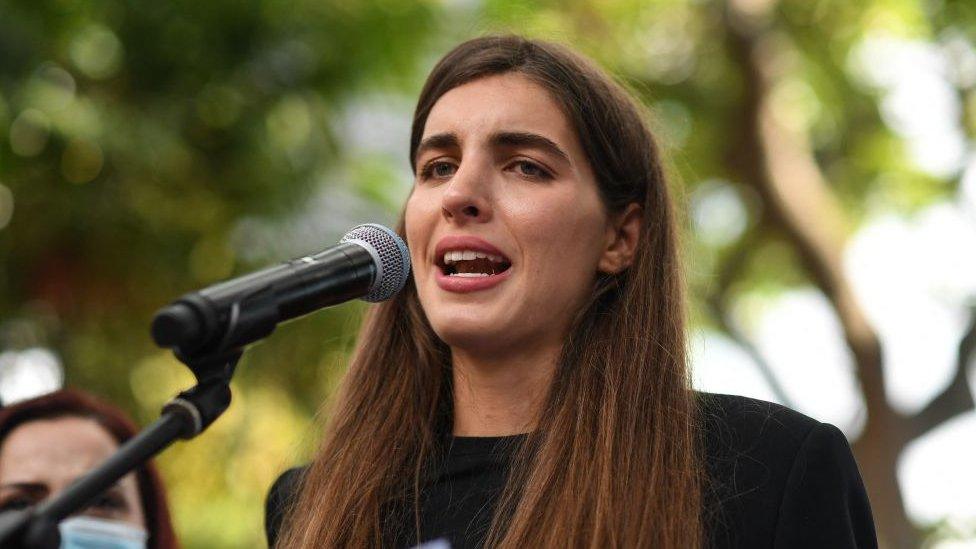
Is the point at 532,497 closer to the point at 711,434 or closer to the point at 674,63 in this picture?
the point at 711,434

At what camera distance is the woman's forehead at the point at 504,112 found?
3271mm

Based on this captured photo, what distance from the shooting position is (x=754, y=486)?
2.90 meters

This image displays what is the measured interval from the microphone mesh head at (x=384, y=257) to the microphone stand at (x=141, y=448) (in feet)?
1.29

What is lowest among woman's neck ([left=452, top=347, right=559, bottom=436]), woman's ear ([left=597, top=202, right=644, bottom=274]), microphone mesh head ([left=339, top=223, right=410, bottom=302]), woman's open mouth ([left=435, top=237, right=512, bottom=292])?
woman's neck ([left=452, top=347, right=559, bottom=436])

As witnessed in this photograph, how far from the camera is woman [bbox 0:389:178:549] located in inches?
162

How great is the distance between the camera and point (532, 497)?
295cm

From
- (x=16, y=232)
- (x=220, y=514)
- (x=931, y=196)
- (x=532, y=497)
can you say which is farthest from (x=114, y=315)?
(x=931, y=196)

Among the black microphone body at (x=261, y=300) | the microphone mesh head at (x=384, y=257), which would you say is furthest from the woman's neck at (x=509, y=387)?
the black microphone body at (x=261, y=300)

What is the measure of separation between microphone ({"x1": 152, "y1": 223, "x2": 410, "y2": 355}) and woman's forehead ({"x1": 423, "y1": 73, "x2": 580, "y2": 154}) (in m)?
0.59

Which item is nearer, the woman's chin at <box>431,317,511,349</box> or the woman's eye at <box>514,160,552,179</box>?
the woman's chin at <box>431,317,511,349</box>

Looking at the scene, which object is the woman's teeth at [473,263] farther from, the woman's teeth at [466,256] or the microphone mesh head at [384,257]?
the microphone mesh head at [384,257]

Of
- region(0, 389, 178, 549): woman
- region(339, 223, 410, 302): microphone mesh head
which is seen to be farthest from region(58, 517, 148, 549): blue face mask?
region(339, 223, 410, 302): microphone mesh head

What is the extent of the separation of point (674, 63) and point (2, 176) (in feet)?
18.9

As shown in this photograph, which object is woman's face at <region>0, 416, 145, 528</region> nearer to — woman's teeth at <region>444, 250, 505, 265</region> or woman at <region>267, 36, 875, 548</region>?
woman at <region>267, 36, 875, 548</region>
